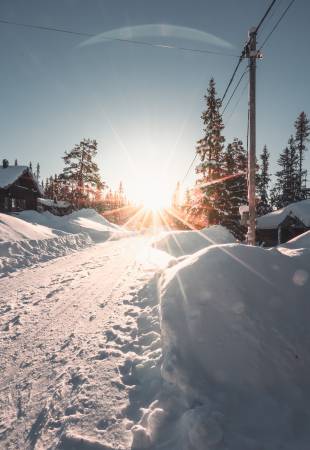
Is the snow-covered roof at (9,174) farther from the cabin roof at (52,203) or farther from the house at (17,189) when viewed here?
the cabin roof at (52,203)

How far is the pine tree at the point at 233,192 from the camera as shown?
960 inches

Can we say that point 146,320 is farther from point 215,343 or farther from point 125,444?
point 125,444

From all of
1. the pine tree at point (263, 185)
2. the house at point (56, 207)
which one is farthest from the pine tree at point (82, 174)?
the pine tree at point (263, 185)

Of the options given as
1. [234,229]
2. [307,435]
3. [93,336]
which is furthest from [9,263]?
[234,229]

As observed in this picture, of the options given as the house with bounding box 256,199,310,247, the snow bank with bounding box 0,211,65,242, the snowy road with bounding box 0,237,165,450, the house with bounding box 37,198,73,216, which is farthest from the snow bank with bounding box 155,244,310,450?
the house with bounding box 37,198,73,216

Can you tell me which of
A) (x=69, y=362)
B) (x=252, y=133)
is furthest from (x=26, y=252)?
(x=252, y=133)

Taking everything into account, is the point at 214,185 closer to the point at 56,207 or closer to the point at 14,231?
the point at 14,231

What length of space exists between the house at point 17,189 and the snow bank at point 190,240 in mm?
20795

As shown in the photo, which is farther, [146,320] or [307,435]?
[146,320]

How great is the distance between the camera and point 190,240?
16.8 metres

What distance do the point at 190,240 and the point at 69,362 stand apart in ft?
46.0

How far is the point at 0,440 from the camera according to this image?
2.19 meters

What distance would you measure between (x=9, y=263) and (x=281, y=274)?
29.0ft

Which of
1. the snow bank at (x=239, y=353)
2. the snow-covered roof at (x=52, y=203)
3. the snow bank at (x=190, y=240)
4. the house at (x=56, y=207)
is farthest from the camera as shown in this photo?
the house at (x=56, y=207)
